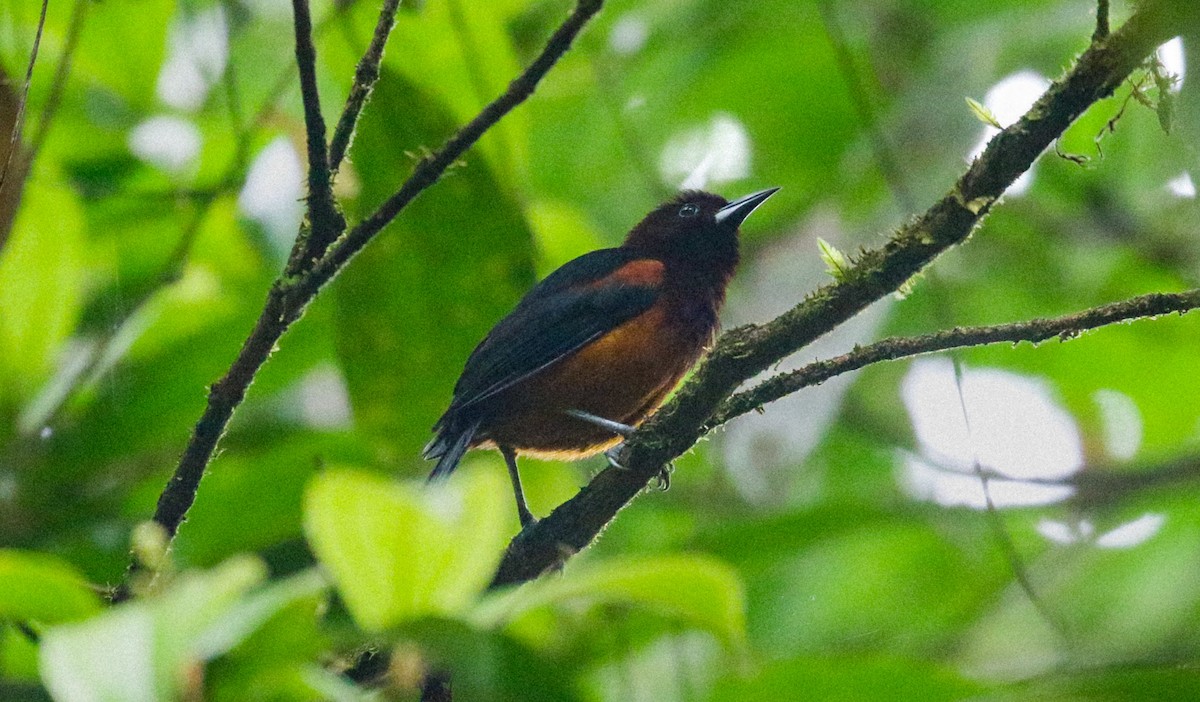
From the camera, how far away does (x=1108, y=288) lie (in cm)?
505

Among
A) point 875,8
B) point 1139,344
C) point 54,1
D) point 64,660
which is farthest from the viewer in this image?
point 875,8

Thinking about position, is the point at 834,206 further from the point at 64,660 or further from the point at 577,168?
the point at 64,660

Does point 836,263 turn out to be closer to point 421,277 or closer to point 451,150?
point 451,150

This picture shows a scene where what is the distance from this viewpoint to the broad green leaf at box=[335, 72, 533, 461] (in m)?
2.88

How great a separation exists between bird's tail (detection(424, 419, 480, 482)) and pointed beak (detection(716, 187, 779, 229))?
1.23 meters

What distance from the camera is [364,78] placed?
212 cm

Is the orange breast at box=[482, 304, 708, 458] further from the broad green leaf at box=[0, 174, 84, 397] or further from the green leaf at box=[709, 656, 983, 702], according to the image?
the green leaf at box=[709, 656, 983, 702]

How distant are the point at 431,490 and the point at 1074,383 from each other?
3.77m

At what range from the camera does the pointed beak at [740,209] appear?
4.51 meters

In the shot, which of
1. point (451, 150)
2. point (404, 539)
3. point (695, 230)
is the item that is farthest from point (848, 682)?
point (695, 230)

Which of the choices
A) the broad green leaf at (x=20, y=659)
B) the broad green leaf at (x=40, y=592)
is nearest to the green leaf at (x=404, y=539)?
the broad green leaf at (x=40, y=592)

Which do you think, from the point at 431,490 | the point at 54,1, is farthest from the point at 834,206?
the point at 431,490

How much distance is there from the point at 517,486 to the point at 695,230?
5.01ft

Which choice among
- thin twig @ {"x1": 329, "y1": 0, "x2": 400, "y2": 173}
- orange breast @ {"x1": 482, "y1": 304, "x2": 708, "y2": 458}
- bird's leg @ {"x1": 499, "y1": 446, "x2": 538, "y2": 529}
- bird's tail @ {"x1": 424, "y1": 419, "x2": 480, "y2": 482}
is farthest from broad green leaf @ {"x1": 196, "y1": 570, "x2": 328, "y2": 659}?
orange breast @ {"x1": 482, "y1": 304, "x2": 708, "y2": 458}
